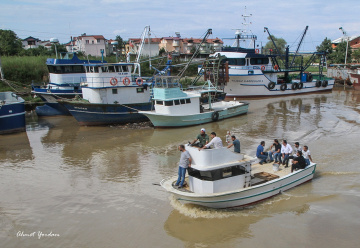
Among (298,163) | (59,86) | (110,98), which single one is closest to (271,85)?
(110,98)

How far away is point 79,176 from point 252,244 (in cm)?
784

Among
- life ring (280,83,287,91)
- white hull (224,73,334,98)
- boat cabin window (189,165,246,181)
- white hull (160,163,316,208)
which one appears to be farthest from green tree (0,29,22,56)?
white hull (160,163,316,208)

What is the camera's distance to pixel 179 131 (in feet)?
64.6

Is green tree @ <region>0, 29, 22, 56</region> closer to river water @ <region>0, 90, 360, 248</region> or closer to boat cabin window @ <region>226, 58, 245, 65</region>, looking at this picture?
boat cabin window @ <region>226, 58, 245, 65</region>

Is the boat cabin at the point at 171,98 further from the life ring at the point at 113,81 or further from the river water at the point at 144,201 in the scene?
the life ring at the point at 113,81

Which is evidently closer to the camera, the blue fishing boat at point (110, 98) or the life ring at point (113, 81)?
the blue fishing boat at point (110, 98)

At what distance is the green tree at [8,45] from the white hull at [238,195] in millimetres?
48987

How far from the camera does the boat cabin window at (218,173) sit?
340 inches

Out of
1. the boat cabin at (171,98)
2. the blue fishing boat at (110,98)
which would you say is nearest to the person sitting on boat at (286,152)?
the boat cabin at (171,98)

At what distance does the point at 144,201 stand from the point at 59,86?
2035cm

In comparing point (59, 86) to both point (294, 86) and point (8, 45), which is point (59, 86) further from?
point (8, 45)

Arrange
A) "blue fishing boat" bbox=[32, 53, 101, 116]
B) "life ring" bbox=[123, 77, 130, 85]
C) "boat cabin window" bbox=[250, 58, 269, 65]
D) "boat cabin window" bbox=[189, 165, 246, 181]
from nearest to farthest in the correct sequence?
"boat cabin window" bbox=[189, 165, 246, 181] < "life ring" bbox=[123, 77, 130, 85] < "blue fishing boat" bbox=[32, 53, 101, 116] < "boat cabin window" bbox=[250, 58, 269, 65]

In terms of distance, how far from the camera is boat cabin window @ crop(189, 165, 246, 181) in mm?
8625

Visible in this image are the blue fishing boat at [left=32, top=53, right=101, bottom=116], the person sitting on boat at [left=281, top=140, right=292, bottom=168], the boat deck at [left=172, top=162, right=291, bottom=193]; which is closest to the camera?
the boat deck at [left=172, top=162, right=291, bottom=193]
